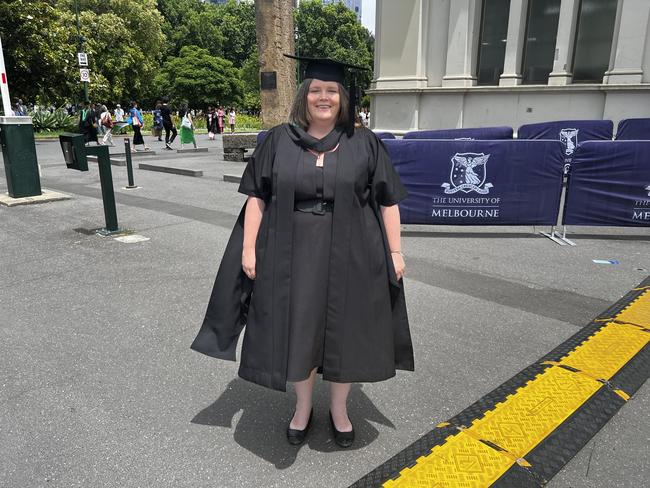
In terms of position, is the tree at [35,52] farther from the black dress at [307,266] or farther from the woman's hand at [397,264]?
the woman's hand at [397,264]

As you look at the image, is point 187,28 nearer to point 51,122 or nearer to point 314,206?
point 51,122

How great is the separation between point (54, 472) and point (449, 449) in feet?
6.32

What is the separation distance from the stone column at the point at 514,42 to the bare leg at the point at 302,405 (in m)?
14.9

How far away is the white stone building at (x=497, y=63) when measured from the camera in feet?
46.8

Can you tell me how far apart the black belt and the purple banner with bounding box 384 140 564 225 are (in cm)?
459

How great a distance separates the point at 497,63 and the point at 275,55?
764 centimetres

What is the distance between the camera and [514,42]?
1523 centimetres

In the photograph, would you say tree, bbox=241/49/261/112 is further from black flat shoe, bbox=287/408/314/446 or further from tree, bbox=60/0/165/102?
black flat shoe, bbox=287/408/314/446

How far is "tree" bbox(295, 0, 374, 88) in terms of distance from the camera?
57438 millimetres

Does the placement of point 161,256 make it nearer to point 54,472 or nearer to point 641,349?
point 54,472

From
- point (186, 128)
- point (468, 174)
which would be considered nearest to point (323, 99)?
point (468, 174)

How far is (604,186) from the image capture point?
22.2ft

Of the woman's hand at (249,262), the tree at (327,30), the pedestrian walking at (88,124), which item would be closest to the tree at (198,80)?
the tree at (327,30)

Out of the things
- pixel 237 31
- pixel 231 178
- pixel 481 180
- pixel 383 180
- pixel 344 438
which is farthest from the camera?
pixel 237 31
